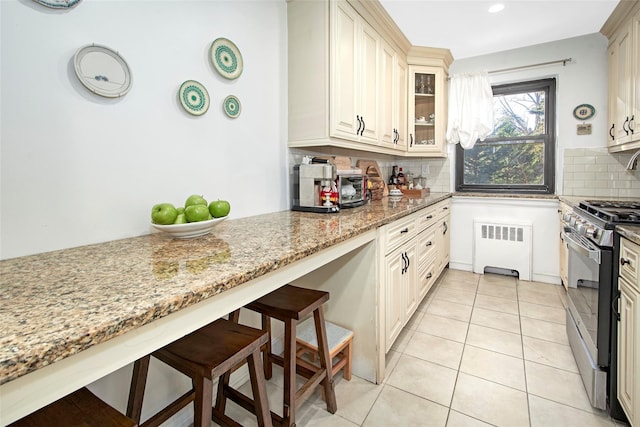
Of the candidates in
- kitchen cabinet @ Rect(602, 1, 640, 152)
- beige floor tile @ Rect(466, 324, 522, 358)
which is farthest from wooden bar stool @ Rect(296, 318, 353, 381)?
kitchen cabinet @ Rect(602, 1, 640, 152)

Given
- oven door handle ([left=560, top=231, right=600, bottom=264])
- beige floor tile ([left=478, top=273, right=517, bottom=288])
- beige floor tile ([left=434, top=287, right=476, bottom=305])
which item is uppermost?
oven door handle ([left=560, top=231, right=600, bottom=264])

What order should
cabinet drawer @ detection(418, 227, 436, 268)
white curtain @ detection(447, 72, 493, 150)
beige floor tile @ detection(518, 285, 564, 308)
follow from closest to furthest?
cabinet drawer @ detection(418, 227, 436, 268) → beige floor tile @ detection(518, 285, 564, 308) → white curtain @ detection(447, 72, 493, 150)

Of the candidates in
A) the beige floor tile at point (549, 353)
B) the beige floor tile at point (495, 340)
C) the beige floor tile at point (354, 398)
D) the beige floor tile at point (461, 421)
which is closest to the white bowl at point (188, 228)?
the beige floor tile at point (354, 398)

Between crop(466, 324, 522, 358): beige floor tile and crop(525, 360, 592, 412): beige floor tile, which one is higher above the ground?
crop(466, 324, 522, 358): beige floor tile

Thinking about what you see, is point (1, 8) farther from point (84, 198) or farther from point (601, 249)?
point (601, 249)

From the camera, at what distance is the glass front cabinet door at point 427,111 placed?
10.7ft

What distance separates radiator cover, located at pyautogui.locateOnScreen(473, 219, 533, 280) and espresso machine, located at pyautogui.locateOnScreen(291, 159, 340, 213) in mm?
2165

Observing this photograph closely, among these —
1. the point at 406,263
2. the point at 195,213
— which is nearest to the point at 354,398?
the point at 406,263

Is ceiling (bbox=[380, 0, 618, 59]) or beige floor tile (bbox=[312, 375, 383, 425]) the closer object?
beige floor tile (bbox=[312, 375, 383, 425])

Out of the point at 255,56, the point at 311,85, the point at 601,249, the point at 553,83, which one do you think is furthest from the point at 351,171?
the point at 553,83

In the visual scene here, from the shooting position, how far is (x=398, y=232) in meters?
1.93

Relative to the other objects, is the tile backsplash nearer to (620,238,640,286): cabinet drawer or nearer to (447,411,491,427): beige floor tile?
(620,238,640,286): cabinet drawer

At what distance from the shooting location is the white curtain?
3.31m

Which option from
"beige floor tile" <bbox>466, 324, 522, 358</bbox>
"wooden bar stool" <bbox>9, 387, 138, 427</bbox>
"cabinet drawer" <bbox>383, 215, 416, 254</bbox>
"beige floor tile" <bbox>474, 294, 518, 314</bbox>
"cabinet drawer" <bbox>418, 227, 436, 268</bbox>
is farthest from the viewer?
"beige floor tile" <bbox>474, 294, 518, 314</bbox>
